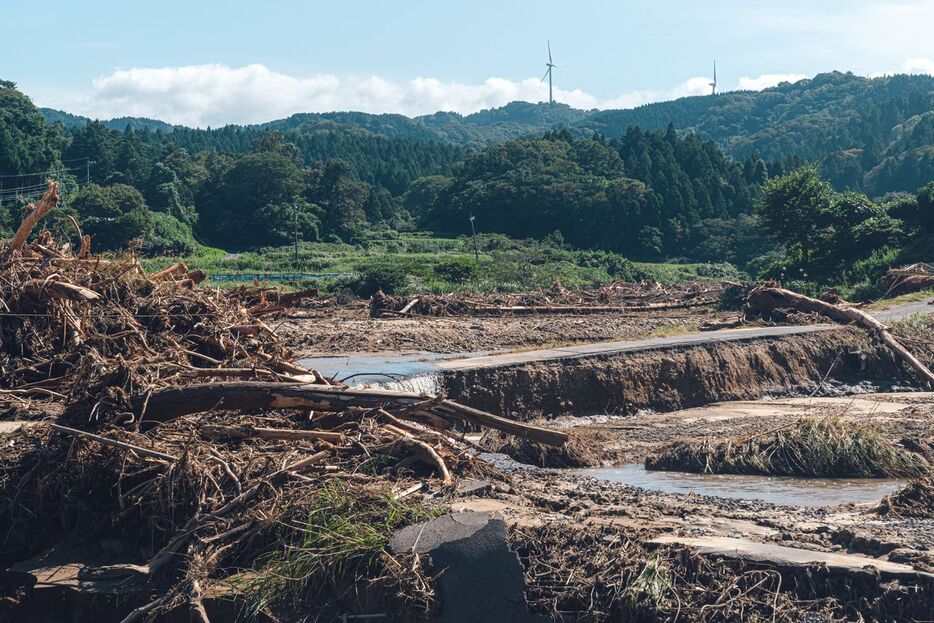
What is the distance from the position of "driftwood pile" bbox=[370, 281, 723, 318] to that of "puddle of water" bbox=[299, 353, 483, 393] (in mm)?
6279

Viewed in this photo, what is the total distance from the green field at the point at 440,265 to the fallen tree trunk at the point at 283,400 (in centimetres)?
2097

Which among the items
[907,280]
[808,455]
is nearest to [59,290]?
[808,455]

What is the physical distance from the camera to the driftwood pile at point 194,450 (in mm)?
7371

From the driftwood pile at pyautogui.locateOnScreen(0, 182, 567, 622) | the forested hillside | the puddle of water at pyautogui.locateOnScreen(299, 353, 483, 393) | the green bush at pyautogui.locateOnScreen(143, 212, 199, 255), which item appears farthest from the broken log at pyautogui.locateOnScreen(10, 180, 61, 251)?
the forested hillside

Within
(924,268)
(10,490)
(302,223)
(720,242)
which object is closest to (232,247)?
(302,223)

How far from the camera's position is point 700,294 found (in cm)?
3127

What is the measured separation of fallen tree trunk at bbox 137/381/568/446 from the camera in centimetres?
860

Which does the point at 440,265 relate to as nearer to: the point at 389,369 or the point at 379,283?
the point at 379,283

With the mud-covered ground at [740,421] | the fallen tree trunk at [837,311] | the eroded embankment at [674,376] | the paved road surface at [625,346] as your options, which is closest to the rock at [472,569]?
the mud-covered ground at [740,421]

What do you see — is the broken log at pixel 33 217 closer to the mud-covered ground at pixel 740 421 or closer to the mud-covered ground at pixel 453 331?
the mud-covered ground at pixel 453 331

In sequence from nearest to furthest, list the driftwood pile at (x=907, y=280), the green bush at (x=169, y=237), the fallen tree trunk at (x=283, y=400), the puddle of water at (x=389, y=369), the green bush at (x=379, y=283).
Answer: the fallen tree trunk at (x=283, y=400) < the puddle of water at (x=389, y=369) < the driftwood pile at (x=907, y=280) < the green bush at (x=379, y=283) < the green bush at (x=169, y=237)

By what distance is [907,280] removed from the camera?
27.0 m

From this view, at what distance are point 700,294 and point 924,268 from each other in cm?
615

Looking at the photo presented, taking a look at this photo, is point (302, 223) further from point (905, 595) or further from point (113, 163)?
point (905, 595)
